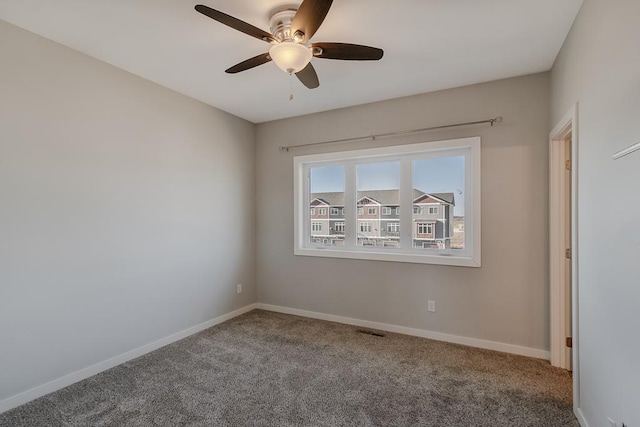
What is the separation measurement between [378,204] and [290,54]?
2.20m

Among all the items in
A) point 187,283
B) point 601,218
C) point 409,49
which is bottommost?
point 187,283

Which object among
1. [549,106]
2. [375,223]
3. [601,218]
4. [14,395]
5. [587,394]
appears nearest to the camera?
[601,218]

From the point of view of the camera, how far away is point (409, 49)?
2.41m

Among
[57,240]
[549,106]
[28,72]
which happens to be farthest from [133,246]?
[549,106]

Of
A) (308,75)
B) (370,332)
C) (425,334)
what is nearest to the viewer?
(308,75)

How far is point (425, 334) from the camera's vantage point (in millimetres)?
3258

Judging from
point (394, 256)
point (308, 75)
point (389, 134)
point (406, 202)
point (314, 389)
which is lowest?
point (314, 389)

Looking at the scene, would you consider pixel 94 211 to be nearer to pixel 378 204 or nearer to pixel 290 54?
pixel 290 54

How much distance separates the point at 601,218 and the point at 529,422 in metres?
1.35

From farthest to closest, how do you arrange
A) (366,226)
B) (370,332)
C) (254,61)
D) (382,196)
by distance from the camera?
1. (366,226)
2. (382,196)
3. (370,332)
4. (254,61)

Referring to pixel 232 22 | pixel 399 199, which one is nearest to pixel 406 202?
pixel 399 199

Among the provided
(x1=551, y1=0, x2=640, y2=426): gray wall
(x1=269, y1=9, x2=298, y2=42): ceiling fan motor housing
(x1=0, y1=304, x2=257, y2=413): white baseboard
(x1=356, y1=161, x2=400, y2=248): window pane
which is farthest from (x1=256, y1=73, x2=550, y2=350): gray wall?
(x1=269, y1=9, x2=298, y2=42): ceiling fan motor housing

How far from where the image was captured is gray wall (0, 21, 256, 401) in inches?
83.7

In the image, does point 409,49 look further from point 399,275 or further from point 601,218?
point 399,275
